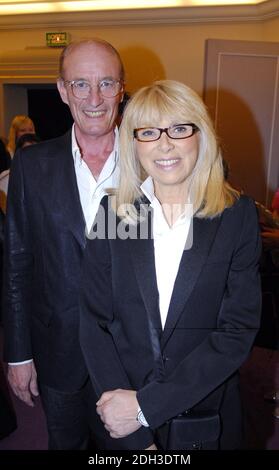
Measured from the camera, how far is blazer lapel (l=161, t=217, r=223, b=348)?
111 cm

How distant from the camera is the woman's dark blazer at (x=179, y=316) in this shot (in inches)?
44.0

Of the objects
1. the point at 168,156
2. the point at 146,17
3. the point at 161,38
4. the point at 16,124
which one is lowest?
the point at 168,156

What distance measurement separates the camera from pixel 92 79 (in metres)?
1.51

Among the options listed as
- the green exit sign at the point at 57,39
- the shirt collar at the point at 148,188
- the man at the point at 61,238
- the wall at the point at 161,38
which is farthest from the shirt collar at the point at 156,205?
the green exit sign at the point at 57,39

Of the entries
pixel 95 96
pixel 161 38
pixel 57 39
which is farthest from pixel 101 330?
pixel 57 39

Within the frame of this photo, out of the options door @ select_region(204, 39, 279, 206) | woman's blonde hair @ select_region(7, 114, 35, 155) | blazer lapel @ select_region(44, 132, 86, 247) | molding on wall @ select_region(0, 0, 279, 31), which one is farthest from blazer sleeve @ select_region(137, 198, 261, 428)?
molding on wall @ select_region(0, 0, 279, 31)

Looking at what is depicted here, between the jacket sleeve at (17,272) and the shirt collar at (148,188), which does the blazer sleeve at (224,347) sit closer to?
the shirt collar at (148,188)

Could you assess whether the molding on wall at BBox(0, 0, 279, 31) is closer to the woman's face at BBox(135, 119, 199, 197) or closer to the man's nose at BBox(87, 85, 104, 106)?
the man's nose at BBox(87, 85, 104, 106)

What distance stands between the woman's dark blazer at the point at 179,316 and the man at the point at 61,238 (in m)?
0.27

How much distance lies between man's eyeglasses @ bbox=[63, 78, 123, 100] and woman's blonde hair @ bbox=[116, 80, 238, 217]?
401 mm

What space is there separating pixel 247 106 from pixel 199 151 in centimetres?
346

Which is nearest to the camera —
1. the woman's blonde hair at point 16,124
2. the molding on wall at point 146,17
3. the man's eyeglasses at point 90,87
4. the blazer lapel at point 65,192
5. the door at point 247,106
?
the blazer lapel at point 65,192

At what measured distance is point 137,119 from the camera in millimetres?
A: 1146

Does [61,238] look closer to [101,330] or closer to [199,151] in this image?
[101,330]
